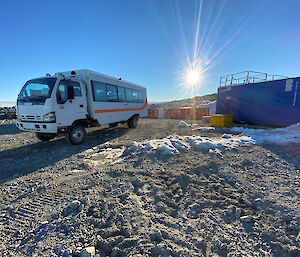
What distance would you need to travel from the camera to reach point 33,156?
7215mm

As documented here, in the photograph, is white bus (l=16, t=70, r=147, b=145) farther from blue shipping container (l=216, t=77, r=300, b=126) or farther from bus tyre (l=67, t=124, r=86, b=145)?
blue shipping container (l=216, t=77, r=300, b=126)

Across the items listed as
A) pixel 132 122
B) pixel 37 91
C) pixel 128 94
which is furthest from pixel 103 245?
pixel 132 122

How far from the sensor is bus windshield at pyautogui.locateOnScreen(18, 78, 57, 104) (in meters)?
7.77

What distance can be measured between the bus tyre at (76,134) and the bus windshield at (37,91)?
1.56 m

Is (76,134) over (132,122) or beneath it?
over

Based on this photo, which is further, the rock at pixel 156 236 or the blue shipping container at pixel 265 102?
the blue shipping container at pixel 265 102

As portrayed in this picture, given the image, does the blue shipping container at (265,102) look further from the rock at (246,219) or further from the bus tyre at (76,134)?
the bus tyre at (76,134)

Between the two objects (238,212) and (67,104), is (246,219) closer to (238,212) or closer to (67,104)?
(238,212)

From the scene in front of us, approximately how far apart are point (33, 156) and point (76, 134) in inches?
77.0

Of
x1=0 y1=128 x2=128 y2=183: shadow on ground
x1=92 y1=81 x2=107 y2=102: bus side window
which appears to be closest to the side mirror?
x1=92 y1=81 x2=107 y2=102: bus side window

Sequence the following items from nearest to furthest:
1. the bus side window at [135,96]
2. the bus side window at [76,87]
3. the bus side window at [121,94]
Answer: the bus side window at [76,87] < the bus side window at [121,94] < the bus side window at [135,96]

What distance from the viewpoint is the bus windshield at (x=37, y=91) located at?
7.77m

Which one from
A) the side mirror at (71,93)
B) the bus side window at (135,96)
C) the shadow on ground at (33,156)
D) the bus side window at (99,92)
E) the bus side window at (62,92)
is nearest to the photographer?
the shadow on ground at (33,156)

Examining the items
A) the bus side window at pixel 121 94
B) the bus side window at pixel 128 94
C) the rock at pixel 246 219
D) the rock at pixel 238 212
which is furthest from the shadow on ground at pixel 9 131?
the rock at pixel 246 219
